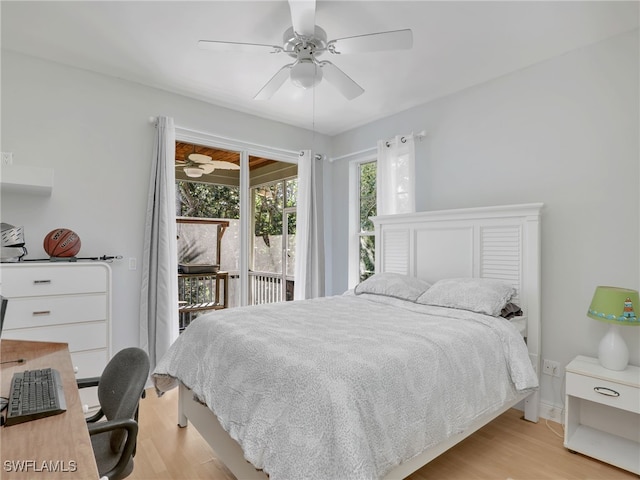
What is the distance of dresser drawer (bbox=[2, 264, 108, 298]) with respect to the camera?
230 cm

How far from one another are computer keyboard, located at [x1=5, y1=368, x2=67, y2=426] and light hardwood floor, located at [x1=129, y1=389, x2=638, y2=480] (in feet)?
3.02

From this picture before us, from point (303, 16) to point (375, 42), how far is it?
44cm

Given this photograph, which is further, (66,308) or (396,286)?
(396,286)

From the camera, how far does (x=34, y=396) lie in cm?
120

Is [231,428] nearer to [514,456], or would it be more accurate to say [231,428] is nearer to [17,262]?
[514,456]

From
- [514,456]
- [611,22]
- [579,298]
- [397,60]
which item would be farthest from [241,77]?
[514,456]

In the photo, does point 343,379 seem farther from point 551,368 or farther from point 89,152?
point 89,152

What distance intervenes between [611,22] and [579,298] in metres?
1.85

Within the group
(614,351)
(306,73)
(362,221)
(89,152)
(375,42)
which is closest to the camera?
(375,42)

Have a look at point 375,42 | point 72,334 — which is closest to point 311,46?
point 375,42

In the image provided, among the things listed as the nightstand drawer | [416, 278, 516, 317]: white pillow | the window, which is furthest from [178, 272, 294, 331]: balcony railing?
the nightstand drawer

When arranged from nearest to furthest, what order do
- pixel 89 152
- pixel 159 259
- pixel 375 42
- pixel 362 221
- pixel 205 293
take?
pixel 375 42, pixel 89 152, pixel 159 259, pixel 205 293, pixel 362 221

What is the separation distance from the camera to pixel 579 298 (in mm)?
2549

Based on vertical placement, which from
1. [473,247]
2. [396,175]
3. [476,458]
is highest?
[396,175]
